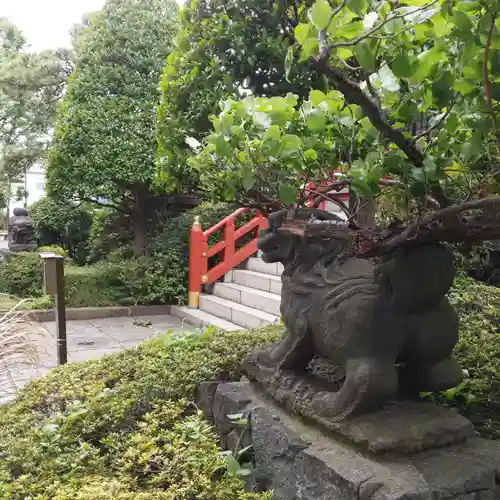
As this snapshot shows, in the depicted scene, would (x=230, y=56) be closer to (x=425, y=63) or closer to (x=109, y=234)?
(x=425, y=63)

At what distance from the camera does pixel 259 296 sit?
23.1 ft

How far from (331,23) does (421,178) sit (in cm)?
51

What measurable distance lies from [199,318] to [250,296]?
792 mm

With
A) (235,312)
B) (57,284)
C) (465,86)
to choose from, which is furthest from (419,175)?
(235,312)

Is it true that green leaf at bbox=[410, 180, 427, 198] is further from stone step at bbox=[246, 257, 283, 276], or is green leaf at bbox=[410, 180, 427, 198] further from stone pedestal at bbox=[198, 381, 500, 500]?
stone step at bbox=[246, 257, 283, 276]

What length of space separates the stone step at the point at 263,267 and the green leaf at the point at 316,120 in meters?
5.46

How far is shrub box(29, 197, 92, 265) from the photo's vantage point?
11898mm

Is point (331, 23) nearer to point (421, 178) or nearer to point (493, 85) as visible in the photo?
point (493, 85)

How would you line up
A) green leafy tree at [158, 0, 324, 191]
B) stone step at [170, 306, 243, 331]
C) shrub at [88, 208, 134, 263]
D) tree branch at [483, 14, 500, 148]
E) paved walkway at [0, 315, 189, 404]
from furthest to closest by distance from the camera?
shrub at [88, 208, 134, 263], stone step at [170, 306, 243, 331], paved walkway at [0, 315, 189, 404], green leafy tree at [158, 0, 324, 191], tree branch at [483, 14, 500, 148]

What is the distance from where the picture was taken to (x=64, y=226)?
484 inches

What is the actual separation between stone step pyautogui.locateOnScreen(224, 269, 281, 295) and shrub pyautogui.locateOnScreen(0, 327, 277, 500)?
3.32 m

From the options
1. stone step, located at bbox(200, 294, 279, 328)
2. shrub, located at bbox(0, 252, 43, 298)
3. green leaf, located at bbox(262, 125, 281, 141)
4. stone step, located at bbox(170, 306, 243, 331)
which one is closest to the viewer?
green leaf, located at bbox(262, 125, 281, 141)

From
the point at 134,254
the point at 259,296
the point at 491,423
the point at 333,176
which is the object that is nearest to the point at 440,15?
the point at 333,176

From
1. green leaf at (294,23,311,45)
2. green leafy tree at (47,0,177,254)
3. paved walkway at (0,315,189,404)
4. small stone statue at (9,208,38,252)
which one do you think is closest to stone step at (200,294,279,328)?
paved walkway at (0,315,189,404)
